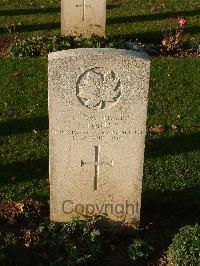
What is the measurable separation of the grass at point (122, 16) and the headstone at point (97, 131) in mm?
6010

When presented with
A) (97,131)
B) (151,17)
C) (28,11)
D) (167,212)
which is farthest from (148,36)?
(97,131)

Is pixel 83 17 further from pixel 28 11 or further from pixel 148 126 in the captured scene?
pixel 148 126

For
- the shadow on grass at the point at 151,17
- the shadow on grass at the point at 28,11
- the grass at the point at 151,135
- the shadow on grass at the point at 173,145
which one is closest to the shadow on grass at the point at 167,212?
the grass at the point at 151,135

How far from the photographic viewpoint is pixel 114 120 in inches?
189

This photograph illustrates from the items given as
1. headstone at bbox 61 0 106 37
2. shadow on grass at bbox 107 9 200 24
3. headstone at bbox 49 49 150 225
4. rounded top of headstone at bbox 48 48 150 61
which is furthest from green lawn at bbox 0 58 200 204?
shadow on grass at bbox 107 9 200 24

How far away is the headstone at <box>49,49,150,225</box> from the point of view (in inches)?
179

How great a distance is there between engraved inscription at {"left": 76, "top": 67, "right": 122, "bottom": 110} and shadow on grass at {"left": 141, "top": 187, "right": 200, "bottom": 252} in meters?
1.66

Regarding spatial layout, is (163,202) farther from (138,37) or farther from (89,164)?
(138,37)

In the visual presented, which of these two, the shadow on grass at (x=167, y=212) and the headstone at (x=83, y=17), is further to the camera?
the headstone at (x=83, y=17)

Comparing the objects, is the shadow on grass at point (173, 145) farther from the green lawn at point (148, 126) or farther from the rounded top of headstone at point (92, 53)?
the rounded top of headstone at point (92, 53)

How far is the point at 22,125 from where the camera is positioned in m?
7.52

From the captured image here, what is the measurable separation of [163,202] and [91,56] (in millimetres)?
2288

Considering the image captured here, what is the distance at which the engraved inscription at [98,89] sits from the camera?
15.0 feet

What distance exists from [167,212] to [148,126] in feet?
6.07
